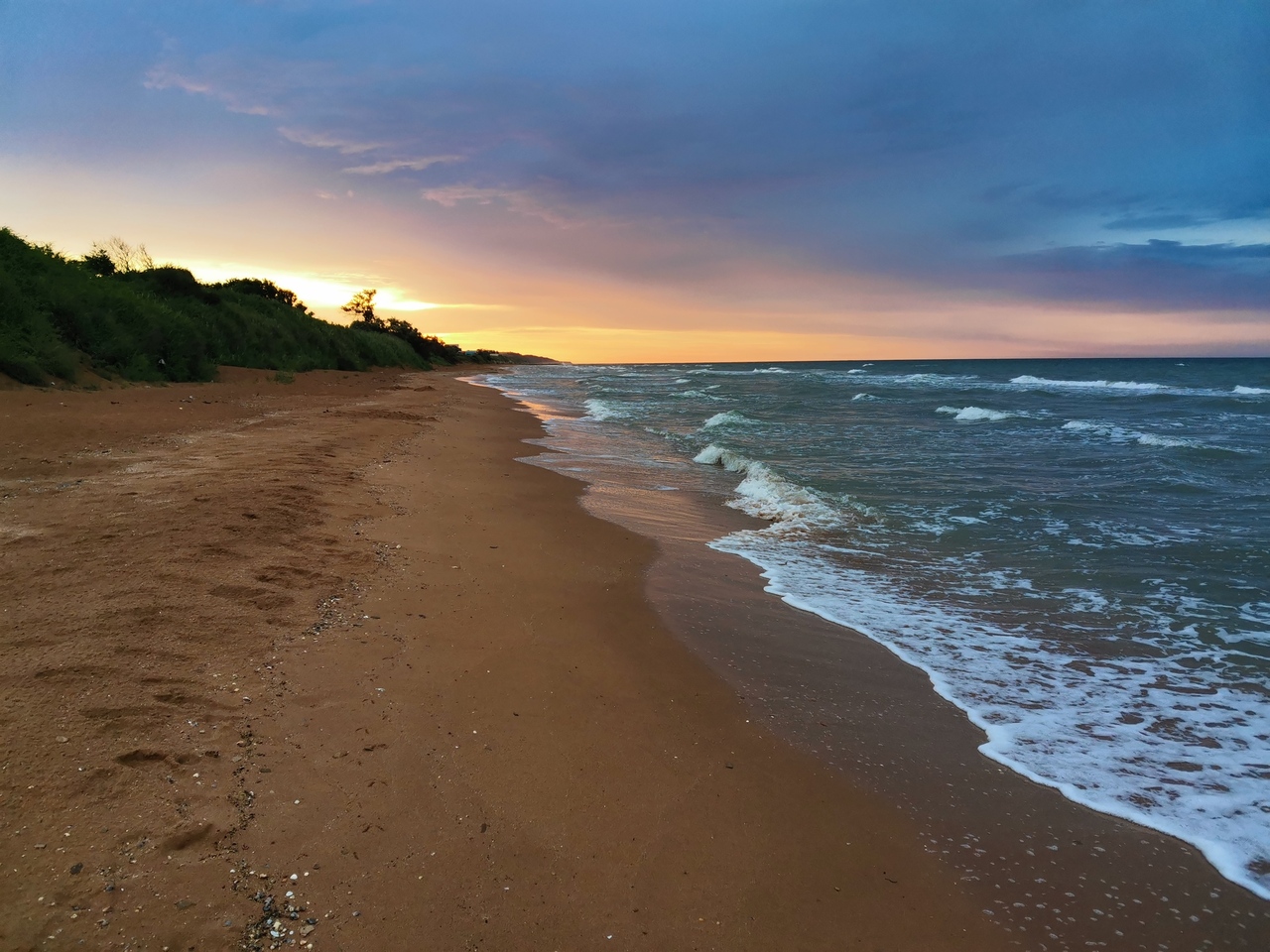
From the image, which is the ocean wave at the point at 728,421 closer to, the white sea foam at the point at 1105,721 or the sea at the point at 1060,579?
the sea at the point at 1060,579

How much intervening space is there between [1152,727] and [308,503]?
7041mm

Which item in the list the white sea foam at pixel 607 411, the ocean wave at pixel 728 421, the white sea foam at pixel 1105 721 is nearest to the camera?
the white sea foam at pixel 1105 721

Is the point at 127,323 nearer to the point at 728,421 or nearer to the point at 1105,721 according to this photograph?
the point at 728,421

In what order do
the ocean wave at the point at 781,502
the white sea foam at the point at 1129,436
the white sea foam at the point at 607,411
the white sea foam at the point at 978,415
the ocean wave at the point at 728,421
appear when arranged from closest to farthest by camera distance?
the ocean wave at the point at 781,502
the white sea foam at the point at 1129,436
the ocean wave at the point at 728,421
the white sea foam at the point at 607,411
the white sea foam at the point at 978,415

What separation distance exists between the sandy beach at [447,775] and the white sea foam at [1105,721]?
22cm

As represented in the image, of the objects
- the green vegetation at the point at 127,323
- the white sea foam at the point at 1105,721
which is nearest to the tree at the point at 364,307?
the green vegetation at the point at 127,323

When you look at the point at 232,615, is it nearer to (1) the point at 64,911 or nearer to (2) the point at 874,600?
(1) the point at 64,911

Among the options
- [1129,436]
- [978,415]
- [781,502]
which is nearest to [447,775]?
[781,502]

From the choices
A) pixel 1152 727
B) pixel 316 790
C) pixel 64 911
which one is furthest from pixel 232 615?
pixel 1152 727

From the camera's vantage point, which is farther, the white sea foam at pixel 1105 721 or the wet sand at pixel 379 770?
the white sea foam at pixel 1105 721

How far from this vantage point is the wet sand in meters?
2.12

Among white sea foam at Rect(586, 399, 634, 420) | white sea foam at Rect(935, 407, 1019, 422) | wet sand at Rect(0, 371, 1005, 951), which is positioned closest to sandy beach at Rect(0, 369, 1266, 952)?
wet sand at Rect(0, 371, 1005, 951)

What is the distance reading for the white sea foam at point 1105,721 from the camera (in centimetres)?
304

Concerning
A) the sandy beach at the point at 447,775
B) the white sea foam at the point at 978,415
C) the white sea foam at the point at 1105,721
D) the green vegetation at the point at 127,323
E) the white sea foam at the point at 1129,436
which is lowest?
the white sea foam at the point at 1105,721
